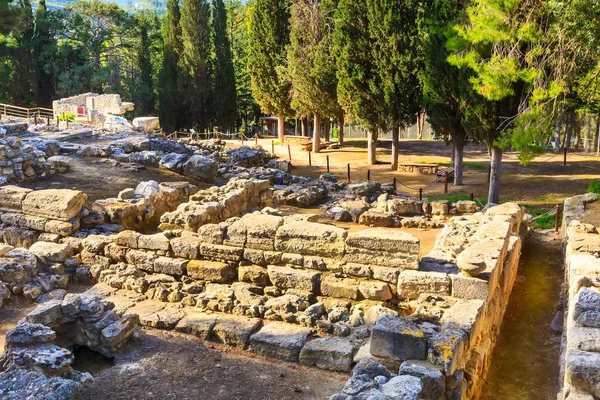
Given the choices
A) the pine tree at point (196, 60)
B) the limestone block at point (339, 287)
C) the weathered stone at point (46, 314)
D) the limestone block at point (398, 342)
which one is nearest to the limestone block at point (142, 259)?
the weathered stone at point (46, 314)

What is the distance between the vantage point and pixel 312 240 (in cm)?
909

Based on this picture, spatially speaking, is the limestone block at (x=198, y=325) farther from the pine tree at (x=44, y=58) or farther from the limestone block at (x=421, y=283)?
the pine tree at (x=44, y=58)

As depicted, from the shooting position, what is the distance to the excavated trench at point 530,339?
8.28 meters

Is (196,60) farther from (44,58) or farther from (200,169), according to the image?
(200,169)

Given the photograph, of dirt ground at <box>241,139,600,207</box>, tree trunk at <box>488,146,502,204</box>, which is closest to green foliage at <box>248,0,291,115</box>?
dirt ground at <box>241,139,600,207</box>

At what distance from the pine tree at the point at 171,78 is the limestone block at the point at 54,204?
31480 millimetres

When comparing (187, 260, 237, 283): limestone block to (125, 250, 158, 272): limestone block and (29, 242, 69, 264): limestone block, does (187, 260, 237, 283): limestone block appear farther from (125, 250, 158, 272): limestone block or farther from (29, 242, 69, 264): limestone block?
(29, 242, 69, 264): limestone block

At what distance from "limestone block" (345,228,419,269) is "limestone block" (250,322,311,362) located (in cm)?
157

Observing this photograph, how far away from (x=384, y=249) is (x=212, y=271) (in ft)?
9.24

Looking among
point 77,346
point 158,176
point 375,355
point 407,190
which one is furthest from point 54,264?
point 407,190

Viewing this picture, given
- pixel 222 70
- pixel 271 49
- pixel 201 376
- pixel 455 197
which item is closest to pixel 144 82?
pixel 222 70

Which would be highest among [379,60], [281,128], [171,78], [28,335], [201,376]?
[171,78]

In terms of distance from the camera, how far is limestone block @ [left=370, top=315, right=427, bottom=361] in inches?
258

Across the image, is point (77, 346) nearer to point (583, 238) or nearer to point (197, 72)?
point (583, 238)
